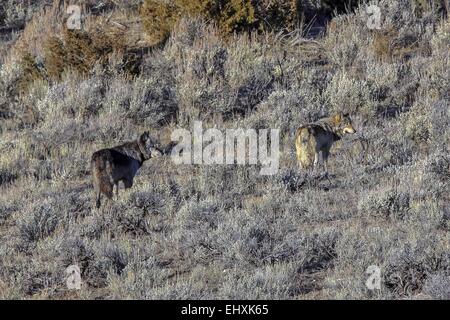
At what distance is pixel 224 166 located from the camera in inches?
487

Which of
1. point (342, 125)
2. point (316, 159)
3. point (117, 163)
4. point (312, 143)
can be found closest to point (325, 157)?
point (316, 159)

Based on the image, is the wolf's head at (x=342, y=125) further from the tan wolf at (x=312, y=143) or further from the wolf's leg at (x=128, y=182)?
the wolf's leg at (x=128, y=182)

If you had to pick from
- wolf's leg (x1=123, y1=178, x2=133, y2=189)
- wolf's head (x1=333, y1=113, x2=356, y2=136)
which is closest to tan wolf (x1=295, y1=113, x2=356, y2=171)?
wolf's head (x1=333, y1=113, x2=356, y2=136)

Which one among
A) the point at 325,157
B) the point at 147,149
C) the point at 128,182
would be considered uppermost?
the point at 147,149

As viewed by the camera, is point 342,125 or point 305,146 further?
point 342,125

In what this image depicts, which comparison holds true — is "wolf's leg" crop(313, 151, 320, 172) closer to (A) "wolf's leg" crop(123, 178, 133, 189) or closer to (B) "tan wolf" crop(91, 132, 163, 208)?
(B) "tan wolf" crop(91, 132, 163, 208)

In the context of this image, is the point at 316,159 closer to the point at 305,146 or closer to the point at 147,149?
the point at 305,146

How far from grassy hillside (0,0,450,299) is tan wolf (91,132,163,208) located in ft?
0.73

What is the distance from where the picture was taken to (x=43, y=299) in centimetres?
858

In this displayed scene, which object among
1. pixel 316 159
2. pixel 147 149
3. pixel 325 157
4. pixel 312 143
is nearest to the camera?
pixel 147 149

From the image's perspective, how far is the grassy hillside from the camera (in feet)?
29.4

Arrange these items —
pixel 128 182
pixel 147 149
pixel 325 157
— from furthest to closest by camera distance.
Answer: pixel 325 157
pixel 147 149
pixel 128 182

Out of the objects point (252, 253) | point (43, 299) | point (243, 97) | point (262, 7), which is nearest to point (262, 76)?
point (243, 97)

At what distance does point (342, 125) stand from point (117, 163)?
3594mm
